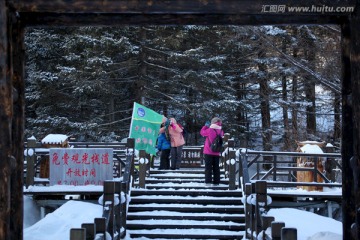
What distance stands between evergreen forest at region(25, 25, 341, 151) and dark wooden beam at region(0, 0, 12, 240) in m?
20.6

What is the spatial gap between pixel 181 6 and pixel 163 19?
557mm

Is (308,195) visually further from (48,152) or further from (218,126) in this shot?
(48,152)

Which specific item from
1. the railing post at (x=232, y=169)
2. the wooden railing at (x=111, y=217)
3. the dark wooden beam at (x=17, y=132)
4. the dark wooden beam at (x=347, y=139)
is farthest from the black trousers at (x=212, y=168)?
the dark wooden beam at (x=17, y=132)

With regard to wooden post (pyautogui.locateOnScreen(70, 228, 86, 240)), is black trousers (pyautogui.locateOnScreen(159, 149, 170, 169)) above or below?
above

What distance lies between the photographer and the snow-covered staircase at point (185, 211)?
11930mm

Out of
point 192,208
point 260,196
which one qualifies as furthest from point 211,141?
point 260,196

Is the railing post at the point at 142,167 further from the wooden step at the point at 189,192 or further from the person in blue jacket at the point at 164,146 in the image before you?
the person in blue jacket at the point at 164,146

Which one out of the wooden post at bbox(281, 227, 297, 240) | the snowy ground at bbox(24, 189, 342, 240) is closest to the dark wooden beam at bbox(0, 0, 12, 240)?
the wooden post at bbox(281, 227, 297, 240)

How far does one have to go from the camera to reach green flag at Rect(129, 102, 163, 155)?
15.4m

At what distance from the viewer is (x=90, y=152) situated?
13.5 meters

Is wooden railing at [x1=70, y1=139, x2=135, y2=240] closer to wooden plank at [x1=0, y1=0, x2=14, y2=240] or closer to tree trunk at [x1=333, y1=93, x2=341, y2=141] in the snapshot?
wooden plank at [x1=0, y1=0, x2=14, y2=240]

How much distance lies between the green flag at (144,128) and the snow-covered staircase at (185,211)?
4.39 feet

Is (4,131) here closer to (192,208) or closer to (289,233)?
(289,233)

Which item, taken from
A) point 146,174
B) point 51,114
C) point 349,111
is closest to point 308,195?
point 146,174
